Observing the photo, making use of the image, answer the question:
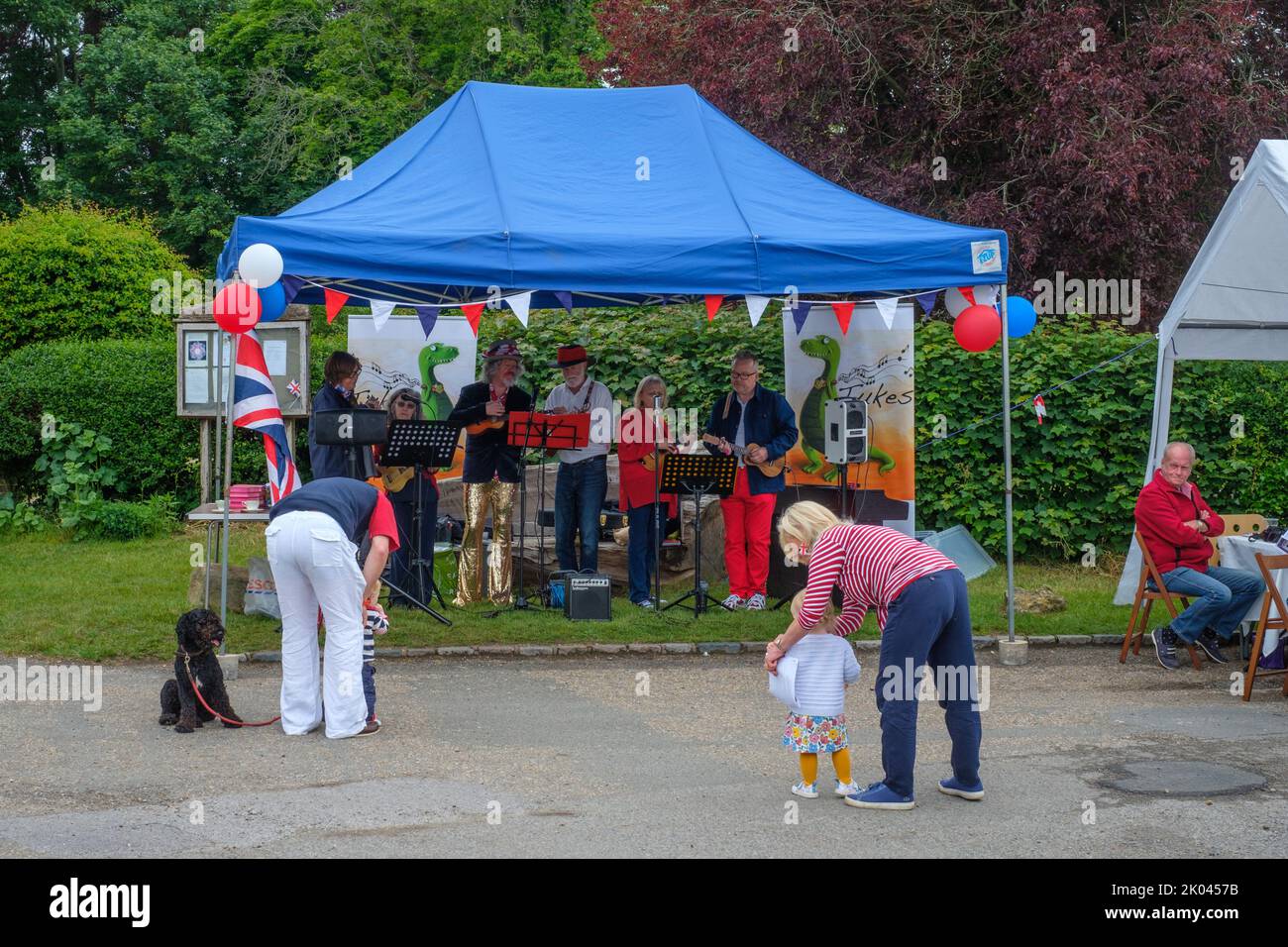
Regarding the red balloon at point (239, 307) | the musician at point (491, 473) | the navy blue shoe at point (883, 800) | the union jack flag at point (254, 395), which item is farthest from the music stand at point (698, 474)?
the navy blue shoe at point (883, 800)

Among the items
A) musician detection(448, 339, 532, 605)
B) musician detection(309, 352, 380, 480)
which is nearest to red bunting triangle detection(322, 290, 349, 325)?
musician detection(309, 352, 380, 480)

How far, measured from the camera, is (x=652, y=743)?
7.66 m

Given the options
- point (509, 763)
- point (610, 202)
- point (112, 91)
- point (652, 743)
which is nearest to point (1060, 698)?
point (652, 743)

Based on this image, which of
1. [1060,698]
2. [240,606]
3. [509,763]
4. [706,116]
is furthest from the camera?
[706,116]

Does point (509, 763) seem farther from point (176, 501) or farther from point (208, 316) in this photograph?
point (176, 501)

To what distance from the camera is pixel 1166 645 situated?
1007 cm

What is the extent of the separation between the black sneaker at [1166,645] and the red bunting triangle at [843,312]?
3778 millimetres

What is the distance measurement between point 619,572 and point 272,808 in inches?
254

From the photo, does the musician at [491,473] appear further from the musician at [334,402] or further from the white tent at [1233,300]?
the white tent at [1233,300]

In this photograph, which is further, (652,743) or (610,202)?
(610,202)

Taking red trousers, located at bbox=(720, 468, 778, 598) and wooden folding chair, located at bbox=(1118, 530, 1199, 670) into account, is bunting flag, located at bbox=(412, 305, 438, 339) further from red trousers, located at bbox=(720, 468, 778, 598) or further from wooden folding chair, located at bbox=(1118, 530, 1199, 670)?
wooden folding chair, located at bbox=(1118, 530, 1199, 670)

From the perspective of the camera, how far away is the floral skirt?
636cm

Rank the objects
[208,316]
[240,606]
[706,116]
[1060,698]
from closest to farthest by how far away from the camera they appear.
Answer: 1. [1060,698]
2. [240,606]
3. [706,116]
4. [208,316]

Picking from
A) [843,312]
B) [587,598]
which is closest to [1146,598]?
[843,312]
